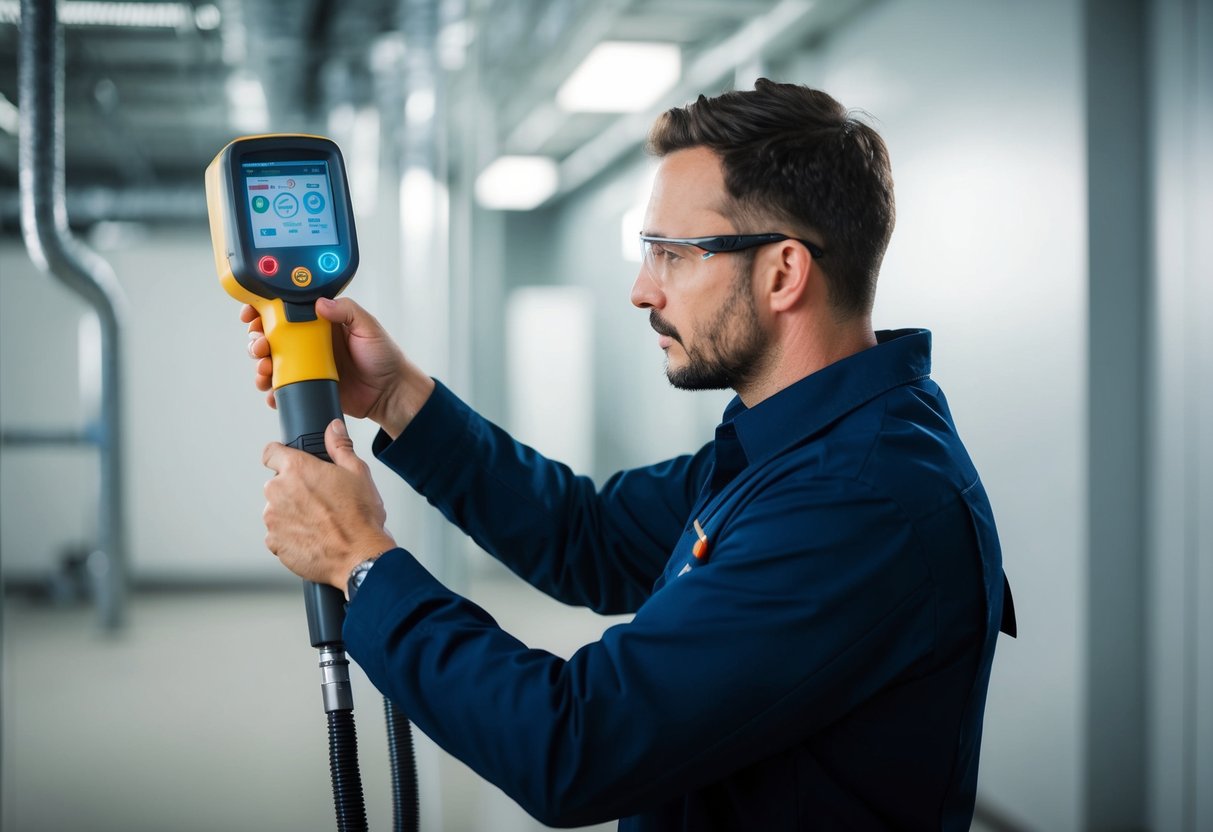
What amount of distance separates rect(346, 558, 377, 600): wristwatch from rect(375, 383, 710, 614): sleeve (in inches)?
14.0

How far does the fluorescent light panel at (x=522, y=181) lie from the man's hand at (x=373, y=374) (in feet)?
8.48

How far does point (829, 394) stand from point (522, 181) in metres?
3.02

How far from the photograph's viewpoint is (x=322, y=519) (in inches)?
37.8

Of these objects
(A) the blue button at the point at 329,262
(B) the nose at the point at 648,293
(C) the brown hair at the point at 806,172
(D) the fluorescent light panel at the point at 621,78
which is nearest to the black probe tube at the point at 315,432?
(A) the blue button at the point at 329,262

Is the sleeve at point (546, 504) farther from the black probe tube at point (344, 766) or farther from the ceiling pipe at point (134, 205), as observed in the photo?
the ceiling pipe at point (134, 205)

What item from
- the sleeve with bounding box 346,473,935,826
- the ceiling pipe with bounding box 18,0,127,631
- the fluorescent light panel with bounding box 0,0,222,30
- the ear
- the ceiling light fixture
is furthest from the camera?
the ceiling light fixture

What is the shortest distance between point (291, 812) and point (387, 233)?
3.24 meters

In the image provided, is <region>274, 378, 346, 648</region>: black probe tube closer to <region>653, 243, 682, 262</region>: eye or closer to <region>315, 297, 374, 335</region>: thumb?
<region>315, 297, 374, 335</region>: thumb

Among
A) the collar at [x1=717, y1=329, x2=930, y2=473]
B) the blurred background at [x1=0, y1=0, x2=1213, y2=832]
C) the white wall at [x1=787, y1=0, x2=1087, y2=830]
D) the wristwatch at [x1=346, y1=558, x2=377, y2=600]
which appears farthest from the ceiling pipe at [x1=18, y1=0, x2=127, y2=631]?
the white wall at [x1=787, y1=0, x2=1087, y2=830]

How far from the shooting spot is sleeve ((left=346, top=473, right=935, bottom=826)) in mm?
840

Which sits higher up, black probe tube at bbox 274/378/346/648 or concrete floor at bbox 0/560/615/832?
black probe tube at bbox 274/378/346/648

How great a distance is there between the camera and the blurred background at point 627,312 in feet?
8.37

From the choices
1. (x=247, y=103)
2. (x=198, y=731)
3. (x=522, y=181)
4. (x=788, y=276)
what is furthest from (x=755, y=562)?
(x=247, y=103)

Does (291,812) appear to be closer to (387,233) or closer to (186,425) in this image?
(387,233)
